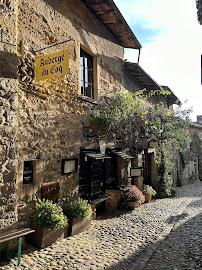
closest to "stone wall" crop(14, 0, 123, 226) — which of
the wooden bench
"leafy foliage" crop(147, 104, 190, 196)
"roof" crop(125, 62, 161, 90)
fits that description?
the wooden bench

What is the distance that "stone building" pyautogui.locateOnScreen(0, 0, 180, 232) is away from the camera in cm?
359

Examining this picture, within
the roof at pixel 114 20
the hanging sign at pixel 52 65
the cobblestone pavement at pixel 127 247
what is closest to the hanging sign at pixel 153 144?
the cobblestone pavement at pixel 127 247

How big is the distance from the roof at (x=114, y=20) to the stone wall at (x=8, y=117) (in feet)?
10.4

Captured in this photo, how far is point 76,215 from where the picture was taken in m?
4.54

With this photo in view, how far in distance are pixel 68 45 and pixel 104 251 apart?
4.65 metres

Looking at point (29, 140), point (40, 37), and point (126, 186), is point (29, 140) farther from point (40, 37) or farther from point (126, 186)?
point (126, 186)

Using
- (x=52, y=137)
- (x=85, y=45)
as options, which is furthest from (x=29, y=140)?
(x=85, y=45)

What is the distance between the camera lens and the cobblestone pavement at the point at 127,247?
3.40 m

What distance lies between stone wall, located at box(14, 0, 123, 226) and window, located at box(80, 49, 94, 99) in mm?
214

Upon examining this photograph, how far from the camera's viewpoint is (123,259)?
3686mm

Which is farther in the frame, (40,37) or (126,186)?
(126,186)

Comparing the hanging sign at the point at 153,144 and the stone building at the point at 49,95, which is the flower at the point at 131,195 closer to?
the stone building at the point at 49,95

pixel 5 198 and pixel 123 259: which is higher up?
pixel 5 198

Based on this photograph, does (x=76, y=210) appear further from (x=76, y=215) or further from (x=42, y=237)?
(x=42, y=237)
